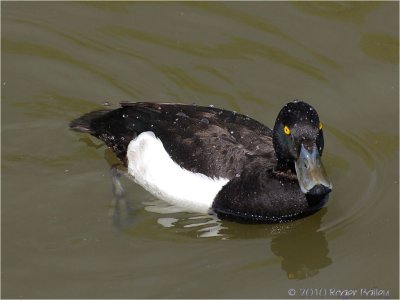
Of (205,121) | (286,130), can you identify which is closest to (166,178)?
(205,121)

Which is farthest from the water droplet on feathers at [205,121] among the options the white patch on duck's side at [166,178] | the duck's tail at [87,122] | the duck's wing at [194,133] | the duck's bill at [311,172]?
the duck's tail at [87,122]

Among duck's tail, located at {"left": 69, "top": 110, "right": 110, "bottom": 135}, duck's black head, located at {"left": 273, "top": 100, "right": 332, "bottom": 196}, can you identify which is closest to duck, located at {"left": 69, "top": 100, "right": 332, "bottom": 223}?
duck's black head, located at {"left": 273, "top": 100, "right": 332, "bottom": 196}

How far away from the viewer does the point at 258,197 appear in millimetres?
7309

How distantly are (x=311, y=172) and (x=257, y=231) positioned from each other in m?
0.81

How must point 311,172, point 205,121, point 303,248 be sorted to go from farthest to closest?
1. point 205,121
2. point 303,248
3. point 311,172

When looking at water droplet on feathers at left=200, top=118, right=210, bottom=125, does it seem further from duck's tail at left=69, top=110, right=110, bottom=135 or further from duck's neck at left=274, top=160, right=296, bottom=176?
duck's tail at left=69, top=110, right=110, bottom=135

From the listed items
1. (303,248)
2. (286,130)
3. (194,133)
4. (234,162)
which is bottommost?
(303,248)

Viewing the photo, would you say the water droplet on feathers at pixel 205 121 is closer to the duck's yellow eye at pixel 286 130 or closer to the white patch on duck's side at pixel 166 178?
the white patch on duck's side at pixel 166 178

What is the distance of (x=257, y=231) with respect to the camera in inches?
291

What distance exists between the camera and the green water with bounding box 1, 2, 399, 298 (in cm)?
687

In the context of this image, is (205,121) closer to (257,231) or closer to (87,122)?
(257,231)

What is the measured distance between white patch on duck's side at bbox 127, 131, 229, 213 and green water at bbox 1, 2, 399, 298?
0.12 metres

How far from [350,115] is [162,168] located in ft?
7.49

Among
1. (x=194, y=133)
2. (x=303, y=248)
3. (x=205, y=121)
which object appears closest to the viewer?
(x=303, y=248)
